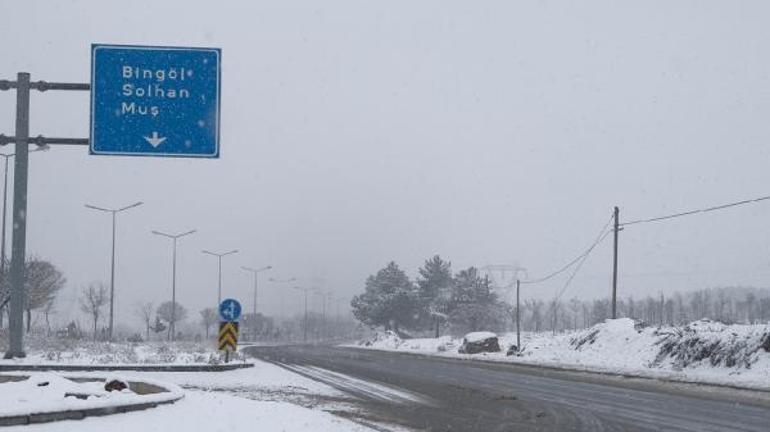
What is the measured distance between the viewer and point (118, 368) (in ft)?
75.3

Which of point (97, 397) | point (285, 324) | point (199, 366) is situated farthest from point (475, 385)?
point (285, 324)

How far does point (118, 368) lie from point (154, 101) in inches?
372

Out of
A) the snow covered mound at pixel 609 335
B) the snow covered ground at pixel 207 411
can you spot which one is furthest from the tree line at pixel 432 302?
the snow covered ground at pixel 207 411

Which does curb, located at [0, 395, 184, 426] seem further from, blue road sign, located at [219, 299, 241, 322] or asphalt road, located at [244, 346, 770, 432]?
blue road sign, located at [219, 299, 241, 322]

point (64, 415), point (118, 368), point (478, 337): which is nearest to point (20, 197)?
point (118, 368)

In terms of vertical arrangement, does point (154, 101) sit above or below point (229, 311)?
above

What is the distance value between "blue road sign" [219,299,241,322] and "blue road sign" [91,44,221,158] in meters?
12.1

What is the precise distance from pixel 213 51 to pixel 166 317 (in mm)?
120865

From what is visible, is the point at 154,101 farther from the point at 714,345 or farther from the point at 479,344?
the point at 479,344

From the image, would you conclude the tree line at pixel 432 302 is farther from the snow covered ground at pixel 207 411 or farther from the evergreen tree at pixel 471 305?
the snow covered ground at pixel 207 411

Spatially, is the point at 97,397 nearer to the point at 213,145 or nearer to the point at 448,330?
the point at 213,145

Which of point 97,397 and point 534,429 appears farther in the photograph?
point 534,429

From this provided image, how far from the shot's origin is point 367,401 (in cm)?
1880

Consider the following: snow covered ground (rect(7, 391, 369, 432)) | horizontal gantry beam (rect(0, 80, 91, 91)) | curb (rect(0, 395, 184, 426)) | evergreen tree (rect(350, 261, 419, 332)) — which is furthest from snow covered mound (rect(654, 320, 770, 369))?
evergreen tree (rect(350, 261, 419, 332))
